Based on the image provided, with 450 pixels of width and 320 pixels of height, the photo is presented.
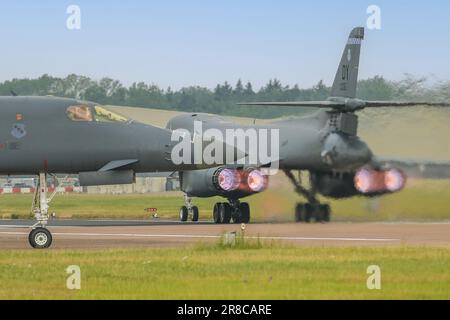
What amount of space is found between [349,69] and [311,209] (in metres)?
6.85

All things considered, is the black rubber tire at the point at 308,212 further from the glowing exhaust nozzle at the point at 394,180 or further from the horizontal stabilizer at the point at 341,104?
the horizontal stabilizer at the point at 341,104

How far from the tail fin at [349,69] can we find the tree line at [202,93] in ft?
2.20

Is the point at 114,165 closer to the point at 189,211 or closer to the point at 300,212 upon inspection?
the point at 300,212

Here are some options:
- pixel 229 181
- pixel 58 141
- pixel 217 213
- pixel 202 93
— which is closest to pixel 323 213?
pixel 229 181

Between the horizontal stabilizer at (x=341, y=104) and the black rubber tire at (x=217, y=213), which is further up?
the horizontal stabilizer at (x=341, y=104)

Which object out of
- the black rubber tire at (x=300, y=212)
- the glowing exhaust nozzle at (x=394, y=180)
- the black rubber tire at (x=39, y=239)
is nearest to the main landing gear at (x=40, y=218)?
the black rubber tire at (x=39, y=239)

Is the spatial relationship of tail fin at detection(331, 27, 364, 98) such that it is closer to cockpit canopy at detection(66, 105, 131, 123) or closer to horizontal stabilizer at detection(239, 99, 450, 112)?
horizontal stabilizer at detection(239, 99, 450, 112)

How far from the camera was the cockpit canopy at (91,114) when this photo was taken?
21866 mm

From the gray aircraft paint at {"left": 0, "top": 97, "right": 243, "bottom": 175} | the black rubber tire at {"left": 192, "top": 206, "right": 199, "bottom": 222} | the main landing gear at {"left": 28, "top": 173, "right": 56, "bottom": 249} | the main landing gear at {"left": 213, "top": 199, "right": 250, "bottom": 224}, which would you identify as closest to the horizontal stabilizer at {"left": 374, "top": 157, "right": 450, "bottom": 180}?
the main landing gear at {"left": 213, "top": 199, "right": 250, "bottom": 224}

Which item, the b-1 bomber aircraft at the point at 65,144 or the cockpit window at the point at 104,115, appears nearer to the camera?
the b-1 bomber aircraft at the point at 65,144

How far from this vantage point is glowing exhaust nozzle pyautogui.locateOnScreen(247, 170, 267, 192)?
114 ft

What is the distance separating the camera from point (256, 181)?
34.8 metres

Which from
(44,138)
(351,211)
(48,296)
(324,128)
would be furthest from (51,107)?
(324,128)
